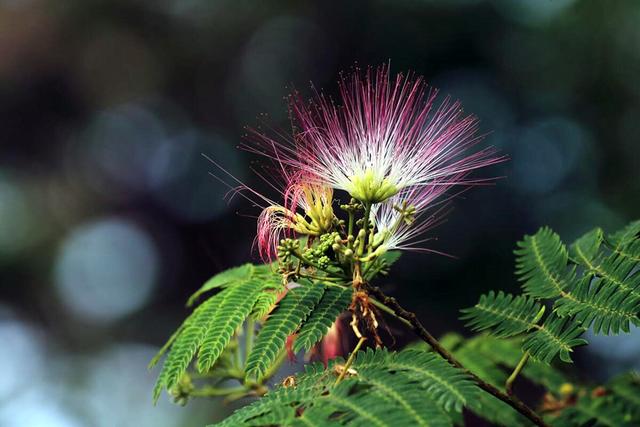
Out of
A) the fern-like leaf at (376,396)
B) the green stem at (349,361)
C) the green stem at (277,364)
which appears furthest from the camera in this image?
the green stem at (277,364)

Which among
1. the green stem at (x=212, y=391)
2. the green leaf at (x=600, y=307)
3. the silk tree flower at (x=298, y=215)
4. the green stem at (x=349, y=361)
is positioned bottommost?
the green stem at (x=212, y=391)

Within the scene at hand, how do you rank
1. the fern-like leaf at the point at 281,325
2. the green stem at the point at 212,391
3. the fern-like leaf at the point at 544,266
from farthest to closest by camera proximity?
the green stem at the point at 212,391
the fern-like leaf at the point at 544,266
the fern-like leaf at the point at 281,325

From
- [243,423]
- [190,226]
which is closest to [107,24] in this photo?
[190,226]

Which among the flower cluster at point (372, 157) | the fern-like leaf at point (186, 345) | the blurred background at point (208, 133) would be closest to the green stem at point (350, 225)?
the flower cluster at point (372, 157)

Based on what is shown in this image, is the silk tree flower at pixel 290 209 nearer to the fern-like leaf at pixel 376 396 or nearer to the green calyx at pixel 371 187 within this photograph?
the green calyx at pixel 371 187

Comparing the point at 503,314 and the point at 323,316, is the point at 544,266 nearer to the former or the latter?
the point at 503,314

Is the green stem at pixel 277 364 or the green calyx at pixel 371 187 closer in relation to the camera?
the green calyx at pixel 371 187

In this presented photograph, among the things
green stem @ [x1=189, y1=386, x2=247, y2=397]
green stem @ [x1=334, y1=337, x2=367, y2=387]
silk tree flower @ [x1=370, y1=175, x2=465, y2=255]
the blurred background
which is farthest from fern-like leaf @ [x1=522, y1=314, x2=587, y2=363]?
the blurred background
